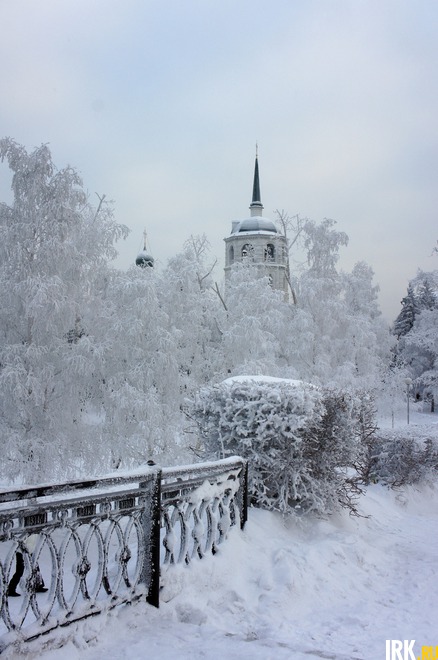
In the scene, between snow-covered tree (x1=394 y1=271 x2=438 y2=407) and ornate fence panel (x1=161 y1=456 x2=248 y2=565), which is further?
snow-covered tree (x1=394 y1=271 x2=438 y2=407)

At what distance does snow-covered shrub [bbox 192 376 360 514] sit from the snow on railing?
1511 millimetres

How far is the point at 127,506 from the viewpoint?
14.4ft

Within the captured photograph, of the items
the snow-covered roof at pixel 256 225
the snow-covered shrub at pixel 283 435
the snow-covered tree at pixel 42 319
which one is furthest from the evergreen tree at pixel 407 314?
the snow-covered shrub at pixel 283 435

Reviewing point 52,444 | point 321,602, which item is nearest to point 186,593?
point 321,602

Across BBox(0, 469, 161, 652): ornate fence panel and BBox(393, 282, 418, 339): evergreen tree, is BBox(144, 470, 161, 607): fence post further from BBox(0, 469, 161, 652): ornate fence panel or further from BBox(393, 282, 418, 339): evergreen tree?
BBox(393, 282, 418, 339): evergreen tree

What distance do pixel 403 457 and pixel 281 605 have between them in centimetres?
853

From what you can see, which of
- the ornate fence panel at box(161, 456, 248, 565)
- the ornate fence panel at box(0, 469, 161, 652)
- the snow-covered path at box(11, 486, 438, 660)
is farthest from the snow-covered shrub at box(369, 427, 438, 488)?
the ornate fence panel at box(0, 469, 161, 652)

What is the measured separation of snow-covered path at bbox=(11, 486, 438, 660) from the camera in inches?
159

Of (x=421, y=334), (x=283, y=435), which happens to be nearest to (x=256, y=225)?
(x=421, y=334)

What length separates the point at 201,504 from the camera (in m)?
5.44

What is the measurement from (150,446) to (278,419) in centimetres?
777

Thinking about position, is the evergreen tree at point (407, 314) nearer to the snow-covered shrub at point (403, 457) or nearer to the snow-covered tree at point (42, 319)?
the snow-covered shrub at point (403, 457)

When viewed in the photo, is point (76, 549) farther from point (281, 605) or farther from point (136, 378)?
point (136, 378)

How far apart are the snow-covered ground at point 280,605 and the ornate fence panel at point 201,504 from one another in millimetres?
146
